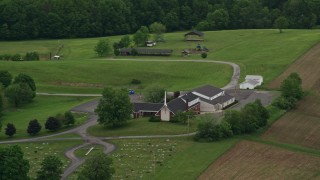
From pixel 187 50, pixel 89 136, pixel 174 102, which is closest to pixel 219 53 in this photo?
pixel 187 50

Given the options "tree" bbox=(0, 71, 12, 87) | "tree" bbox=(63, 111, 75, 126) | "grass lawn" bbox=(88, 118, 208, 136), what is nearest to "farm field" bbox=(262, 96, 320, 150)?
"grass lawn" bbox=(88, 118, 208, 136)

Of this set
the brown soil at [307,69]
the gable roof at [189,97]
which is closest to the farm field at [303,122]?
the brown soil at [307,69]

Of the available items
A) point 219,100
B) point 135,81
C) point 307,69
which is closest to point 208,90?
point 219,100

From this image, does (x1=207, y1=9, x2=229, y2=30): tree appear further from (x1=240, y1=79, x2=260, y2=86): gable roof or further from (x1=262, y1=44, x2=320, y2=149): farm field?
(x1=240, y1=79, x2=260, y2=86): gable roof

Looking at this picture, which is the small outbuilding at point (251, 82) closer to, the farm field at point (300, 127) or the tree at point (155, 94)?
the farm field at point (300, 127)

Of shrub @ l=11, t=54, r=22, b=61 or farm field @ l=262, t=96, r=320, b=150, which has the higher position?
shrub @ l=11, t=54, r=22, b=61

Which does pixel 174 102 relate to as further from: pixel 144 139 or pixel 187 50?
pixel 187 50

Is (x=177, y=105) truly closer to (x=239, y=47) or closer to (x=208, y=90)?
(x=208, y=90)
